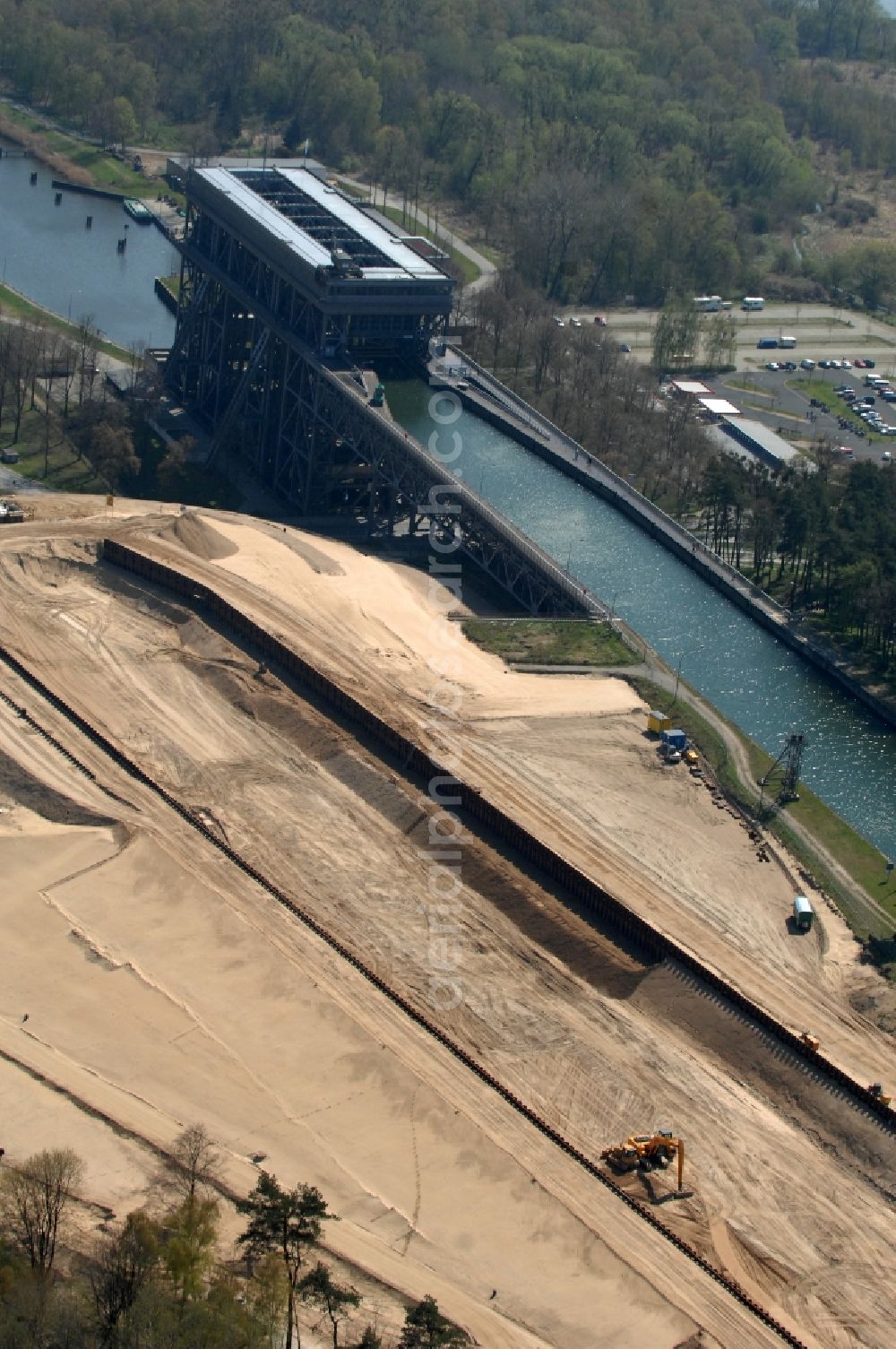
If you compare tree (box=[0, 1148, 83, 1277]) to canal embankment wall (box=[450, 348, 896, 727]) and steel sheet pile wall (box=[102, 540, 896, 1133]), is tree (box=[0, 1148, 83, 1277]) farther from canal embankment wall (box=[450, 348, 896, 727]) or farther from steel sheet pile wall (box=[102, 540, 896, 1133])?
canal embankment wall (box=[450, 348, 896, 727])

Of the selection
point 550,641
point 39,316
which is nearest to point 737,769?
point 550,641

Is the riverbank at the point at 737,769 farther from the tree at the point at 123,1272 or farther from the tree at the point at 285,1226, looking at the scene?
the tree at the point at 123,1272

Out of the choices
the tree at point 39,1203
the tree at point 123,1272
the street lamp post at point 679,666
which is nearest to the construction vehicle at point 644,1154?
the tree at point 123,1272

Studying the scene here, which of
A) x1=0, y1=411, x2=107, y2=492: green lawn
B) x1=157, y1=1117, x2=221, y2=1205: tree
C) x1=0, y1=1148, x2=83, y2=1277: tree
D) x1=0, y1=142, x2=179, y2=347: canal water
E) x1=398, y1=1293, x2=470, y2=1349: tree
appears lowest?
x1=0, y1=411, x2=107, y2=492: green lawn

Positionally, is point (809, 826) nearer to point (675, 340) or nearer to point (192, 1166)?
point (192, 1166)

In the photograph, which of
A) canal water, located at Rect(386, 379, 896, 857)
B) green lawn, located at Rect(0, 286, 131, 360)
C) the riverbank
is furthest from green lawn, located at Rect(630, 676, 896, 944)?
green lawn, located at Rect(0, 286, 131, 360)

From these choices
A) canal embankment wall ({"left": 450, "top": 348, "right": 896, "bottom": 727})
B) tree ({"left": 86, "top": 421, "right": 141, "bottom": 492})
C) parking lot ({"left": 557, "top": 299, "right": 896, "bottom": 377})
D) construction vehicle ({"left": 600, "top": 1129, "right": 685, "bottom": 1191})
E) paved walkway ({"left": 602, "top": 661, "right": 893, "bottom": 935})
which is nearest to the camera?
construction vehicle ({"left": 600, "top": 1129, "right": 685, "bottom": 1191})
